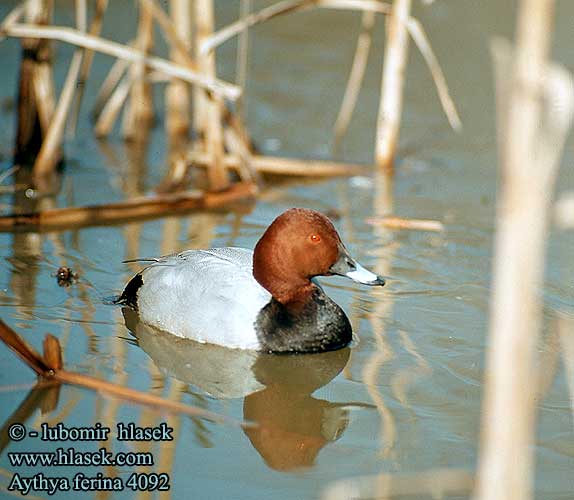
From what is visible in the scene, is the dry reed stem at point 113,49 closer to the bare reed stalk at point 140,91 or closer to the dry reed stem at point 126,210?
the dry reed stem at point 126,210

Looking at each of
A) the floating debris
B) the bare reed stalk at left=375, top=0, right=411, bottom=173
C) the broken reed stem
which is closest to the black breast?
the broken reed stem

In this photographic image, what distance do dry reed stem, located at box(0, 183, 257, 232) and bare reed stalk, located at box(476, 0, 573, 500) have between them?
4520 mm

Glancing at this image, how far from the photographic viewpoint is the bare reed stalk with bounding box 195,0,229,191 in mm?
6582

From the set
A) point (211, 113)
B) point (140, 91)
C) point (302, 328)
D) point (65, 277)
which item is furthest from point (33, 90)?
point (302, 328)

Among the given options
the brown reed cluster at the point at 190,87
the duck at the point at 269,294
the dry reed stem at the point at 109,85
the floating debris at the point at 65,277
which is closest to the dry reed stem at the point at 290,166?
the brown reed cluster at the point at 190,87

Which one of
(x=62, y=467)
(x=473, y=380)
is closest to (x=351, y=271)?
(x=473, y=380)

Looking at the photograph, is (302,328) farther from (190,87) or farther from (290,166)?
(190,87)

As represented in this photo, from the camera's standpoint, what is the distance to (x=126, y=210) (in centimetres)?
649

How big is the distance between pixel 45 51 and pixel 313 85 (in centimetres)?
359

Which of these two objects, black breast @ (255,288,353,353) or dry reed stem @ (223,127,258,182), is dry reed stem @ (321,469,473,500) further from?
dry reed stem @ (223,127,258,182)

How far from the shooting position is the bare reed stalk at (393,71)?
696 cm

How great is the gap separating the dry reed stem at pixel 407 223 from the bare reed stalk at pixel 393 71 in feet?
3.08

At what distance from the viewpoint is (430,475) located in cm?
354

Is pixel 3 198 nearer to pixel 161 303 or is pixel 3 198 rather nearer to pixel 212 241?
pixel 212 241
